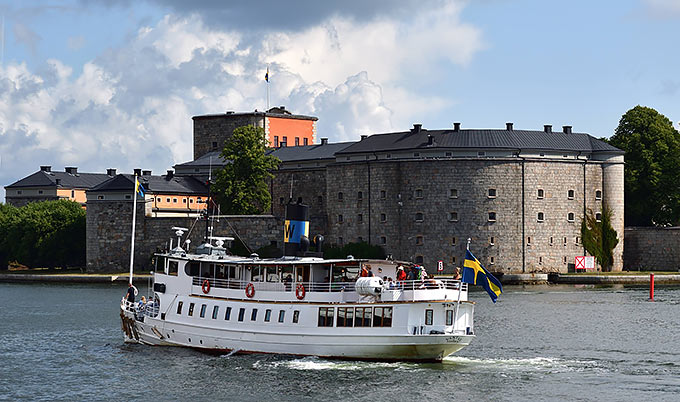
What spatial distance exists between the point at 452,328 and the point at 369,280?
3.43 m

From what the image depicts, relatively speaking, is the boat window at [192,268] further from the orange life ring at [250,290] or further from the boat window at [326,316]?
the boat window at [326,316]

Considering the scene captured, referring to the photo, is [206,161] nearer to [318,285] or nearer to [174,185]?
[174,185]

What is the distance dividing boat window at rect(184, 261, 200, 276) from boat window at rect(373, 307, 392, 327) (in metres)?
9.09

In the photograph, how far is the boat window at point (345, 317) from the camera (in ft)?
139

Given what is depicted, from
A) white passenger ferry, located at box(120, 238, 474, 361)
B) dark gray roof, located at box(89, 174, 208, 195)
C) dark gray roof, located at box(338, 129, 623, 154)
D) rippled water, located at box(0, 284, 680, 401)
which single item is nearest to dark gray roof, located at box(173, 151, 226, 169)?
dark gray roof, located at box(89, 174, 208, 195)

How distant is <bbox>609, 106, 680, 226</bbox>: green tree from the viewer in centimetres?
9894

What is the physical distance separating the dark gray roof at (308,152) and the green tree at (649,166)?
25.1 metres

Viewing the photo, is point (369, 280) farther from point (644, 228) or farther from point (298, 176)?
point (298, 176)

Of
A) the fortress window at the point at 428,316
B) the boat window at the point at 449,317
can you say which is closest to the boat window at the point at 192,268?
the fortress window at the point at 428,316

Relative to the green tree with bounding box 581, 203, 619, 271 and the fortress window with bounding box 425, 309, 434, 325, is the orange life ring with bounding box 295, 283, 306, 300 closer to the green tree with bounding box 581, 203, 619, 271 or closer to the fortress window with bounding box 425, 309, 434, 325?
the fortress window with bounding box 425, 309, 434, 325

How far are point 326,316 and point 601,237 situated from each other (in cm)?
5699

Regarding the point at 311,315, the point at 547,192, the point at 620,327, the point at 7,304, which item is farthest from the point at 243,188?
the point at 311,315

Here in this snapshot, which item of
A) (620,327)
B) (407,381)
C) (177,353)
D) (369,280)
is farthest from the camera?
(620,327)

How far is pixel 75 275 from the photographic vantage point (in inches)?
3826
